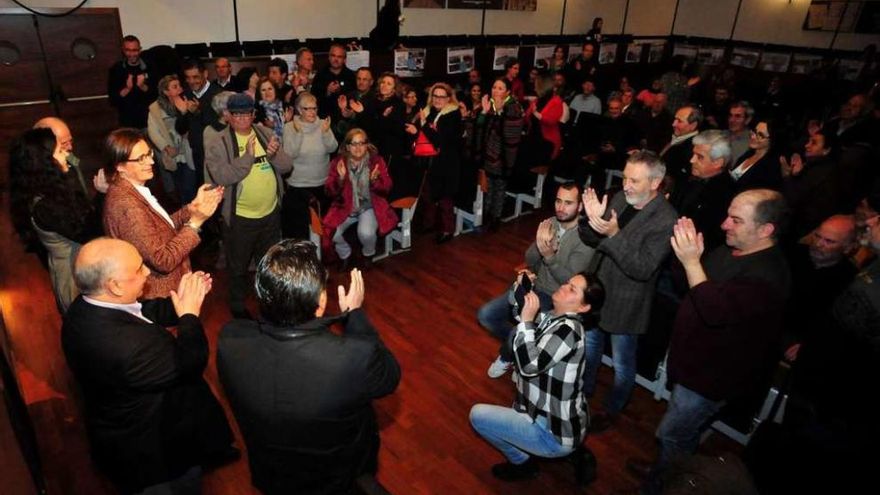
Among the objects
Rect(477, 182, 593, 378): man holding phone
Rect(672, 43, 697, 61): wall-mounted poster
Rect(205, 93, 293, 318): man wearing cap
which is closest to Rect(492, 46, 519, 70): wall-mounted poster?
Rect(672, 43, 697, 61): wall-mounted poster

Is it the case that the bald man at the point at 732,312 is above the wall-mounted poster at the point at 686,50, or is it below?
below

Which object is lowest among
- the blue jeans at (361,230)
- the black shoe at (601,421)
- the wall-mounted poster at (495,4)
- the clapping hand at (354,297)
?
the black shoe at (601,421)

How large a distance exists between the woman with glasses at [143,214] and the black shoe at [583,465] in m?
2.18

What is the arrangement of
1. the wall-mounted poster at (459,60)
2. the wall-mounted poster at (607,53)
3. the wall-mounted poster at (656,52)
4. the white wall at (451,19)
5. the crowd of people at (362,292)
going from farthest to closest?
the wall-mounted poster at (656,52), the wall-mounted poster at (607,53), the wall-mounted poster at (459,60), the white wall at (451,19), the crowd of people at (362,292)

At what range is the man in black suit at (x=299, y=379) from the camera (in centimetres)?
148

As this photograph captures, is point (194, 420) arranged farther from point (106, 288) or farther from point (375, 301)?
point (375, 301)

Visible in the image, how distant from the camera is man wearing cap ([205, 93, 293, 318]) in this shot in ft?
11.0

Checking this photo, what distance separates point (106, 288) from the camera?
1729 millimetres

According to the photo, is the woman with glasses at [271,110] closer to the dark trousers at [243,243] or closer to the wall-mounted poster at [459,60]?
the dark trousers at [243,243]

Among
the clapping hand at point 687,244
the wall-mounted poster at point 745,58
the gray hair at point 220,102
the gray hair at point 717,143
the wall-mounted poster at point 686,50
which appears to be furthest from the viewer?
the wall-mounted poster at point 686,50

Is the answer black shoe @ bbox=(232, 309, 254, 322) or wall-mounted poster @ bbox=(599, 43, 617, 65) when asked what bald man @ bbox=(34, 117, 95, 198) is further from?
wall-mounted poster @ bbox=(599, 43, 617, 65)

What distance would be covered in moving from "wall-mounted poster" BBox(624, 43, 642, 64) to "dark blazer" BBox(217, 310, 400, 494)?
11.6 meters

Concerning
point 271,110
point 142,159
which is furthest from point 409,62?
point 142,159

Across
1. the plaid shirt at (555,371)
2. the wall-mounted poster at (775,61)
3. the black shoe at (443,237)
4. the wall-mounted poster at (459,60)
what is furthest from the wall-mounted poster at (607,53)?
the plaid shirt at (555,371)
